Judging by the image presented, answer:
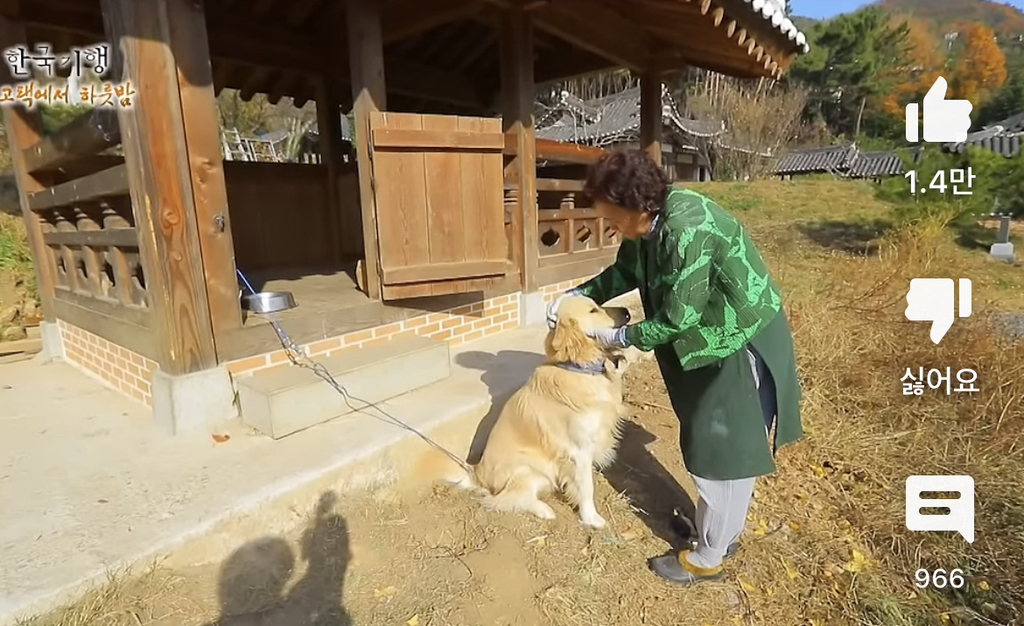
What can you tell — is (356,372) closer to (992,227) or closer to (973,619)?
(973,619)

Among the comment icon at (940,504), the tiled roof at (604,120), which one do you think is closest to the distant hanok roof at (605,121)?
the tiled roof at (604,120)

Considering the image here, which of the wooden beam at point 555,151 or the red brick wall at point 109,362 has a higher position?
the wooden beam at point 555,151

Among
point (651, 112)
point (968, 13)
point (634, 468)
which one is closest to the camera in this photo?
point (634, 468)

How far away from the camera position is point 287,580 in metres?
2.40

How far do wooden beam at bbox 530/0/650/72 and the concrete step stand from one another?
3087mm

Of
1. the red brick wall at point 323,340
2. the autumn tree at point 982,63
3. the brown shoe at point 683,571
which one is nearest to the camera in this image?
the brown shoe at point 683,571

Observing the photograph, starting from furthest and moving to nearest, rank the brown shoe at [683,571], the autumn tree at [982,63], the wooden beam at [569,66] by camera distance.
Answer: the autumn tree at [982,63]
the wooden beam at [569,66]
the brown shoe at [683,571]

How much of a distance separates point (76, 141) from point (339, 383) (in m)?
2.33

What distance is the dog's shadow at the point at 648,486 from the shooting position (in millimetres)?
2922

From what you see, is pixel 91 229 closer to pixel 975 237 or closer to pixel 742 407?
pixel 742 407

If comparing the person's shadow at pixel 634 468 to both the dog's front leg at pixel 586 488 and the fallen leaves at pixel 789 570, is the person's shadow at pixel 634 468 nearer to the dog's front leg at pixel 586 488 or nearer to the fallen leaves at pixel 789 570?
the dog's front leg at pixel 586 488

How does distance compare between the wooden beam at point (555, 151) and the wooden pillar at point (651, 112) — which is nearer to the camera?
the wooden beam at point (555, 151)

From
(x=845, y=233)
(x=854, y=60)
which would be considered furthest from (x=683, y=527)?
(x=854, y=60)

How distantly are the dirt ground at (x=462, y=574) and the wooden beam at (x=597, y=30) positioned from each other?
406cm
